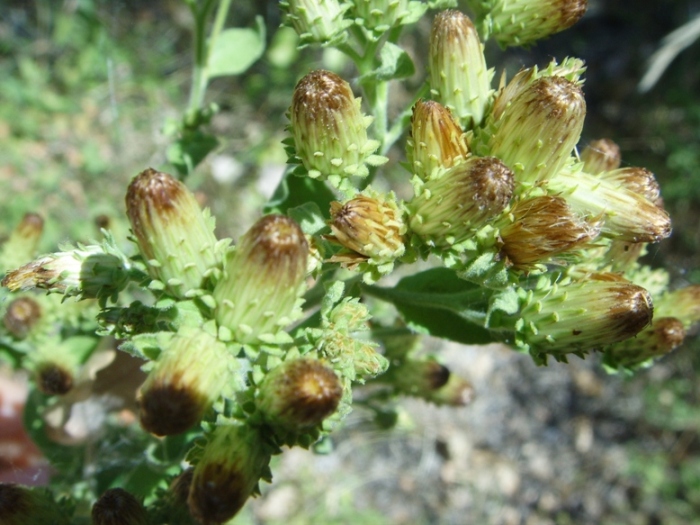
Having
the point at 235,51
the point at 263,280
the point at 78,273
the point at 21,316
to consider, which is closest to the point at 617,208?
the point at 263,280

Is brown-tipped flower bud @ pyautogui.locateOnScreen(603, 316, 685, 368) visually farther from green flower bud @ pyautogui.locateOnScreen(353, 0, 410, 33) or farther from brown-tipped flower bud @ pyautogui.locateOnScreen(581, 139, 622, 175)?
green flower bud @ pyautogui.locateOnScreen(353, 0, 410, 33)

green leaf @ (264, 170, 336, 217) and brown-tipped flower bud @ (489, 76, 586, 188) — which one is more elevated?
brown-tipped flower bud @ (489, 76, 586, 188)

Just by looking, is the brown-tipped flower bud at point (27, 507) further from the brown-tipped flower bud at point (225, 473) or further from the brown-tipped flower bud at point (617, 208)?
the brown-tipped flower bud at point (617, 208)

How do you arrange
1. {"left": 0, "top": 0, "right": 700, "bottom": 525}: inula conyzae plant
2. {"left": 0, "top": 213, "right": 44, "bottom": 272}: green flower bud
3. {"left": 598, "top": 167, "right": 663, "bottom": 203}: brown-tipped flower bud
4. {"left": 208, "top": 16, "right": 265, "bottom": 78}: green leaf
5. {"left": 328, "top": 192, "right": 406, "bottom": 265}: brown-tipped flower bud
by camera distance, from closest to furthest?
{"left": 0, "top": 0, "right": 700, "bottom": 525}: inula conyzae plant < {"left": 328, "top": 192, "right": 406, "bottom": 265}: brown-tipped flower bud < {"left": 598, "top": 167, "right": 663, "bottom": 203}: brown-tipped flower bud < {"left": 0, "top": 213, "right": 44, "bottom": 272}: green flower bud < {"left": 208, "top": 16, "right": 265, "bottom": 78}: green leaf

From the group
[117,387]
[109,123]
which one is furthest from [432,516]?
[109,123]

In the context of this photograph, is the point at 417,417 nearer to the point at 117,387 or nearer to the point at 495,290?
the point at 117,387

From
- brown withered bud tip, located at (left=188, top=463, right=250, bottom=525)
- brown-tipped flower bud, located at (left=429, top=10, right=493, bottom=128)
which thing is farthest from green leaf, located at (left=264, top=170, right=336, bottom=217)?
brown withered bud tip, located at (left=188, top=463, right=250, bottom=525)

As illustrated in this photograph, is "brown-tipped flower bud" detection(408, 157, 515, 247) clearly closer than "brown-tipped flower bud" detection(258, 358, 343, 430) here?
No

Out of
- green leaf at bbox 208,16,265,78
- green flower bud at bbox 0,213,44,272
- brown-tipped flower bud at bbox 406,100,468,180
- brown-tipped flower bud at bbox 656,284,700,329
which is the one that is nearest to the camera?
brown-tipped flower bud at bbox 406,100,468,180
